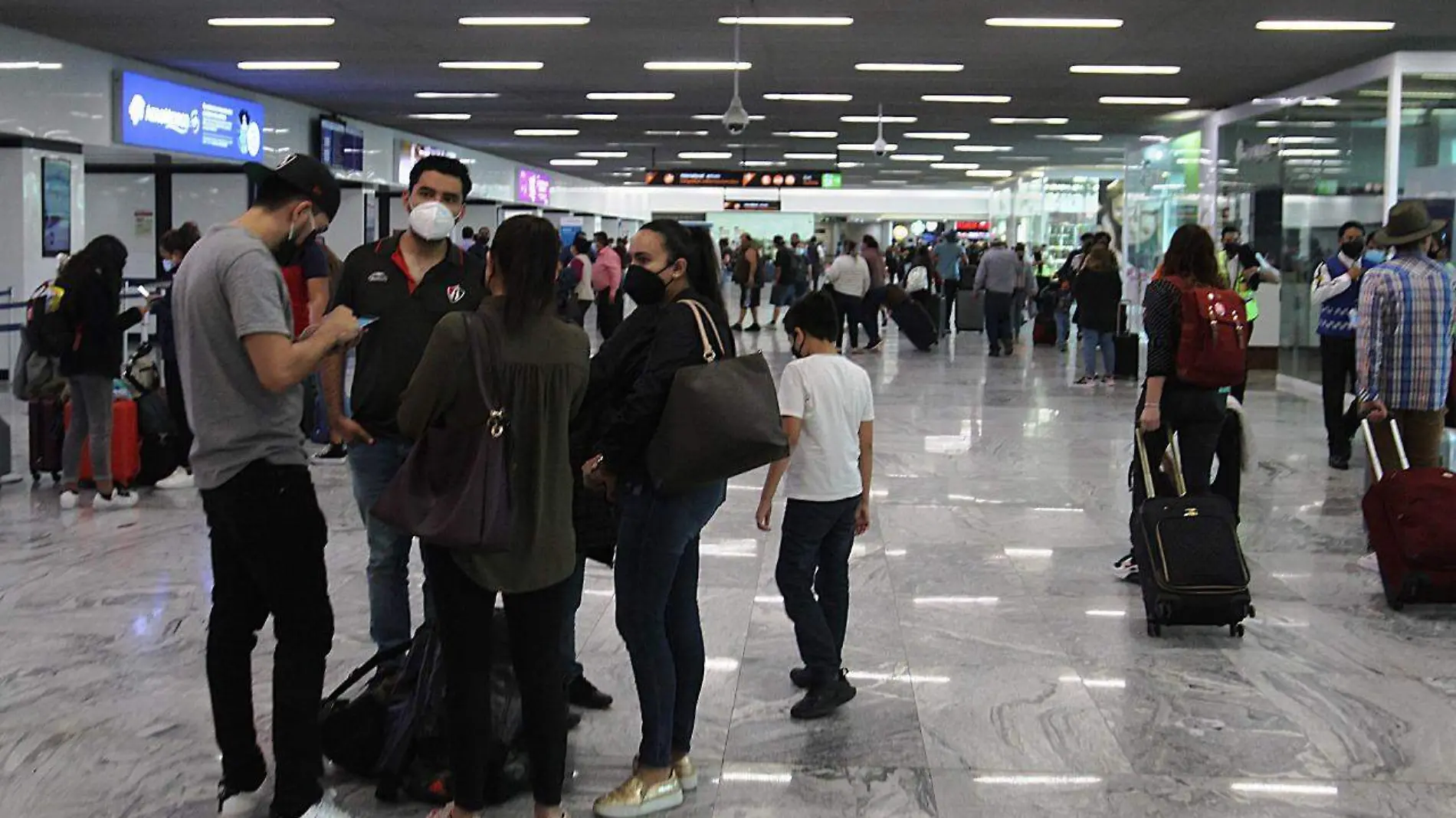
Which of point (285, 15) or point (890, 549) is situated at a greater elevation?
point (285, 15)

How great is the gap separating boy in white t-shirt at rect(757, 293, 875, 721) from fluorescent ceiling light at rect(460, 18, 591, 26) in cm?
890

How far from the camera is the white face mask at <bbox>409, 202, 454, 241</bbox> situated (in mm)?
4172

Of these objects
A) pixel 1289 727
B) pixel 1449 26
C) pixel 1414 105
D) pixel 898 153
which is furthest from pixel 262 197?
pixel 898 153

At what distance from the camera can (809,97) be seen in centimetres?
1961

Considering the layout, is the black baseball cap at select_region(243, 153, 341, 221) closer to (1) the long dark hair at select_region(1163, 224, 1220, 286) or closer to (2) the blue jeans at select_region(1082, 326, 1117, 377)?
(1) the long dark hair at select_region(1163, 224, 1220, 286)

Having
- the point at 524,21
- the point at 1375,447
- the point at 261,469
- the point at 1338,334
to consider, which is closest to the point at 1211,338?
the point at 1375,447

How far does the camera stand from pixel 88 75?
Result: 14781 mm

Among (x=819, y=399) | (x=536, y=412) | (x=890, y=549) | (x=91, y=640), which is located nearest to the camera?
(x=536, y=412)

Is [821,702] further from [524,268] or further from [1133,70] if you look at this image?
[1133,70]

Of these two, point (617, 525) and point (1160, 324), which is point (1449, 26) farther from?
point (617, 525)

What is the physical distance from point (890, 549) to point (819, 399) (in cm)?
298

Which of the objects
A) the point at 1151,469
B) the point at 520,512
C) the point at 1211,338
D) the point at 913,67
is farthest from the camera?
the point at 913,67

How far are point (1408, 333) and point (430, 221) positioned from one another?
480 cm

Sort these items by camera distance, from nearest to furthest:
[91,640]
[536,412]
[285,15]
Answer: [536,412] → [91,640] → [285,15]
